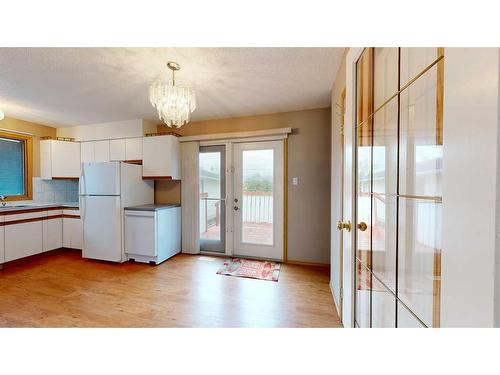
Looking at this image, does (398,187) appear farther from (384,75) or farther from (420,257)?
(384,75)

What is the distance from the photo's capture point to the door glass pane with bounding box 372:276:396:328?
818mm

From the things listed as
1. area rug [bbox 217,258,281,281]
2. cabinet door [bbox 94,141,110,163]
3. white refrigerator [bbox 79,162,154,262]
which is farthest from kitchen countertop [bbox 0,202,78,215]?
area rug [bbox 217,258,281,281]

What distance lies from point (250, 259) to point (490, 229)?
3.09 meters

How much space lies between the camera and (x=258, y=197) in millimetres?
3180

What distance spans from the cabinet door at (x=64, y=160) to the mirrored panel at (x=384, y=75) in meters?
4.51

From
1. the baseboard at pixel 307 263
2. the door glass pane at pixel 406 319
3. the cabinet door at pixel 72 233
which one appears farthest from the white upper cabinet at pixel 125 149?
the door glass pane at pixel 406 319

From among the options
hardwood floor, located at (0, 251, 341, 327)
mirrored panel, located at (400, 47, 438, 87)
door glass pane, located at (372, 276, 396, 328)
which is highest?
mirrored panel, located at (400, 47, 438, 87)

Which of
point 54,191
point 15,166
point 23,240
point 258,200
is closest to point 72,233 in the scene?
point 23,240

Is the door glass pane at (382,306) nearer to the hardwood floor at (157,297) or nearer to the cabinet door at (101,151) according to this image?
the hardwood floor at (157,297)

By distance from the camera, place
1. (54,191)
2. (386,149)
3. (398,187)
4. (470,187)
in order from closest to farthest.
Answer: (470,187) < (398,187) < (386,149) < (54,191)

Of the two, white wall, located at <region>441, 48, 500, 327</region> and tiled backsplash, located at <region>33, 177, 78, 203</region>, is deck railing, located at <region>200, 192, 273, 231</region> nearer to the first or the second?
white wall, located at <region>441, 48, 500, 327</region>

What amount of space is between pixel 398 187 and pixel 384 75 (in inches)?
20.5

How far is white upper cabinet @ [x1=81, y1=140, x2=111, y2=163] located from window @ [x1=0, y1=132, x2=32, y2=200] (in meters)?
0.83

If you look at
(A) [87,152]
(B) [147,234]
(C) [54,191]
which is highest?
(A) [87,152]
